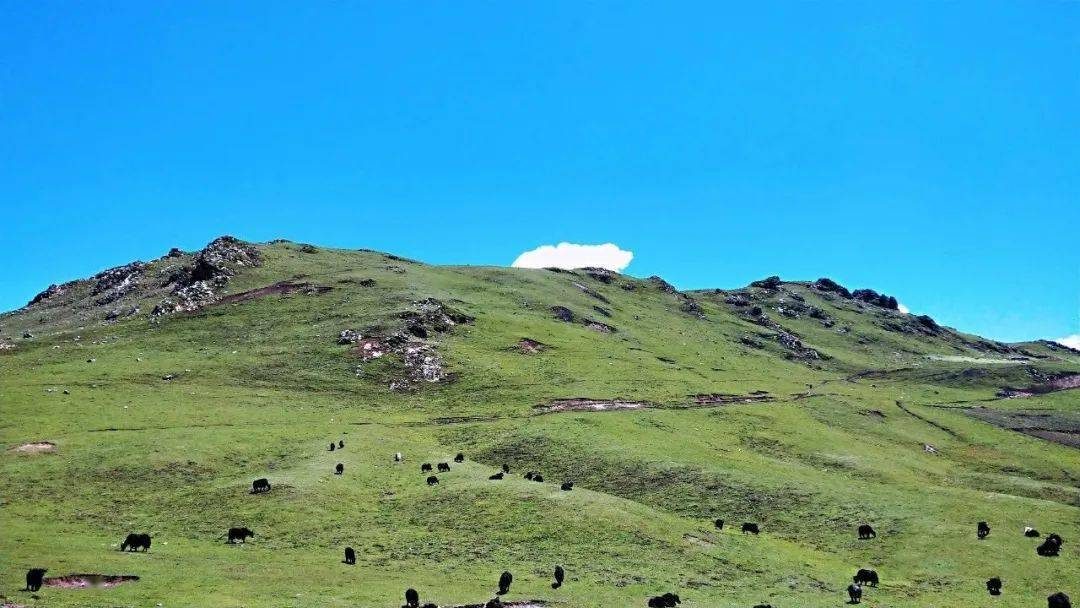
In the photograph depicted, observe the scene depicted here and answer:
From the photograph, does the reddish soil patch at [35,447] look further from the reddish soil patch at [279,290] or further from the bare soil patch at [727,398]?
the bare soil patch at [727,398]

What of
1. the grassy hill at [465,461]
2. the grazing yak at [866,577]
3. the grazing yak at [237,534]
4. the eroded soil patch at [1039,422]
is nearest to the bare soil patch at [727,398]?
the grassy hill at [465,461]

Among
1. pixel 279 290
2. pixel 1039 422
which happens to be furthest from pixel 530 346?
pixel 1039 422

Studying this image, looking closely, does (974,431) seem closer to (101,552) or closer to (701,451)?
(701,451)

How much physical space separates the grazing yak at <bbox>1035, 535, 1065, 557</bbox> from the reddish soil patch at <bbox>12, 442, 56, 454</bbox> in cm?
8379

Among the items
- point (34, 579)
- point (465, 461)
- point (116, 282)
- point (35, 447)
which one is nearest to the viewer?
point (34, 579)

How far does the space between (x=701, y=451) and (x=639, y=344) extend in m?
74.1

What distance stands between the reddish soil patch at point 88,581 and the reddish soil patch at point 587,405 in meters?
62.0

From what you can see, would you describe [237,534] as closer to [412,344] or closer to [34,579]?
[34,579]

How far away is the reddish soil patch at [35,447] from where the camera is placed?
215 feet

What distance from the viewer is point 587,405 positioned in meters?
100

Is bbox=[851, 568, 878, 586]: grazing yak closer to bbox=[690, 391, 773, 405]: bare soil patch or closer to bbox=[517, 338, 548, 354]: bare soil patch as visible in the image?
bbox=[690, 391, 773, 405]: bare soil patch

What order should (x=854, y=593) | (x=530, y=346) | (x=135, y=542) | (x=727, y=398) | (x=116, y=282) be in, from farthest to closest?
(x=116, y=282) → (x=530, y=346) → (x=727, y=398) → (x=135, y=542) → (x=854, y=593)

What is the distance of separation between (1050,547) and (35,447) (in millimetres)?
85958

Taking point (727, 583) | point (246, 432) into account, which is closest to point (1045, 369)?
point (727, 583)
